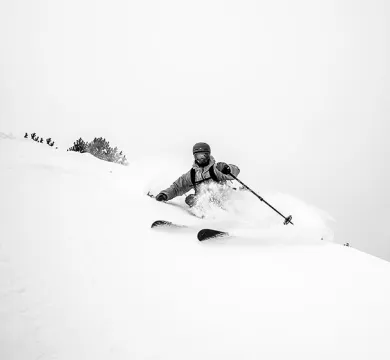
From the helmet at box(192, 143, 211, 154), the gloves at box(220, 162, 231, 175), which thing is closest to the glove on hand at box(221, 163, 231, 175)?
the gloves at box(220, 162, 231, 175)

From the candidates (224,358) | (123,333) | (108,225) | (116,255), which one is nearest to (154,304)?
(123,333)

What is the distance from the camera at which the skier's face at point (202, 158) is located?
5.38m

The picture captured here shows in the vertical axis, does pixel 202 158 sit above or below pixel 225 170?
above

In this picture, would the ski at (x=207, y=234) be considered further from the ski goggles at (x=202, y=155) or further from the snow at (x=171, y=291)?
the ski goggles at (x=202, y=155)

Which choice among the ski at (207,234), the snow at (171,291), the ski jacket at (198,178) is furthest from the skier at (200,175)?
the ski at (207,234)

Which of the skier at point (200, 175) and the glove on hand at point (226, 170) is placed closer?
the glove on hand at point (226, 170)

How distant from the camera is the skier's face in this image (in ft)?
17.7

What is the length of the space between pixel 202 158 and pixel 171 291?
3840mm

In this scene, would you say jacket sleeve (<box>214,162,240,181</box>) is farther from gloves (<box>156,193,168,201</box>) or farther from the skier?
gloves (<box>156,193,168,201</box>)

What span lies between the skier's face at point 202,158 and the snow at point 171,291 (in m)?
2.48

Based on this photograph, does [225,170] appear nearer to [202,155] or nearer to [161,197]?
[202,155]

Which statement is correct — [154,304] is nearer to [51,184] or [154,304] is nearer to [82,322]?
[82,322]

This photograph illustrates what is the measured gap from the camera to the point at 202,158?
212 inches

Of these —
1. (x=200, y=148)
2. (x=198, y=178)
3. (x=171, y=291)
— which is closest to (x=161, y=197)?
(x=198, y=178)
